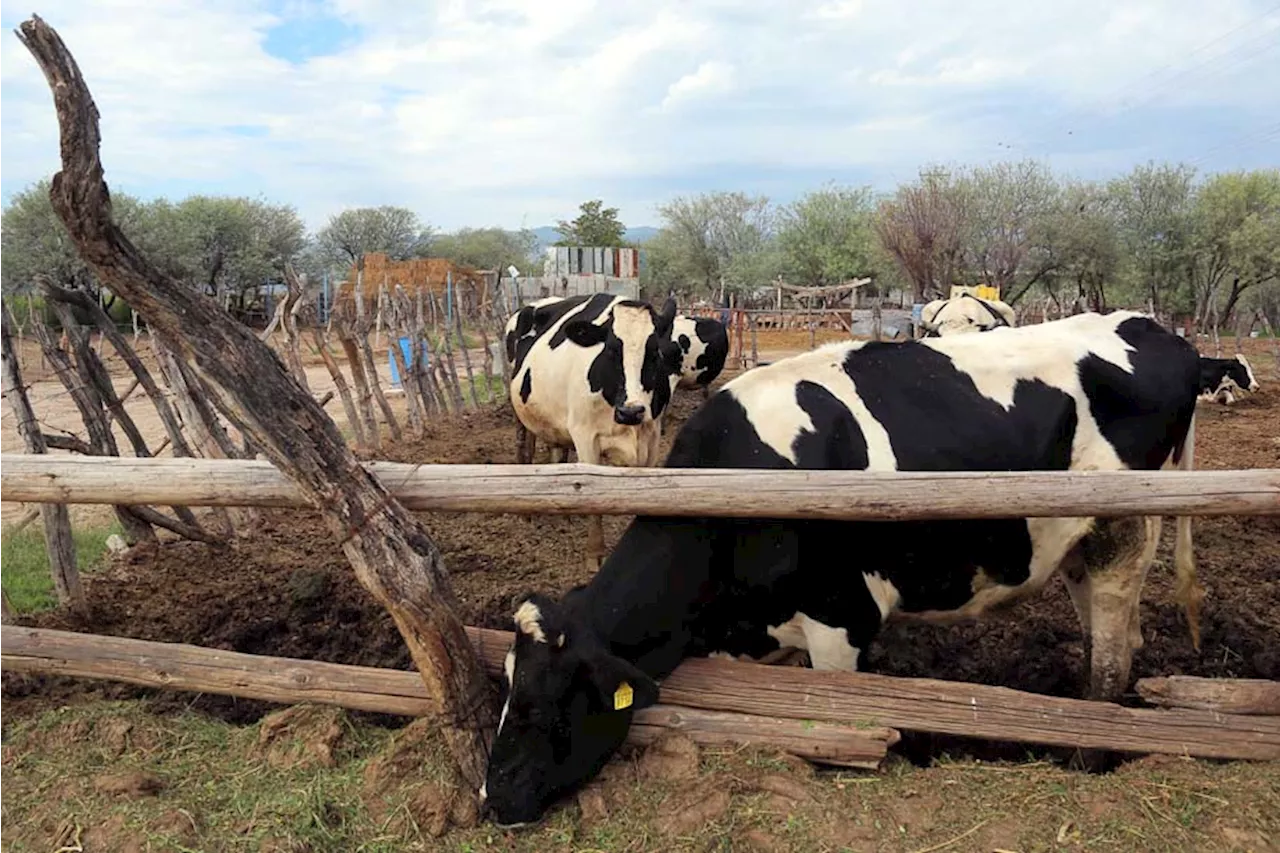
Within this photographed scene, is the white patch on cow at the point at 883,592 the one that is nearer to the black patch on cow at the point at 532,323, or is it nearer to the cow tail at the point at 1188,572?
the cow tail at the point at 1188,572

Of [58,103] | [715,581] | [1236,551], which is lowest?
[1236,551]

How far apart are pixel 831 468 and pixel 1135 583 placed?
1.67 metres

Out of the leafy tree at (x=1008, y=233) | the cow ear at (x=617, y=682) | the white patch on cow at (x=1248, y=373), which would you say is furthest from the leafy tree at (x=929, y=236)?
the cow ear at (x=617, y=682)

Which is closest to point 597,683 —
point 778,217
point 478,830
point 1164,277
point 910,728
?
point 478,830

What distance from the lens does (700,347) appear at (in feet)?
46.0

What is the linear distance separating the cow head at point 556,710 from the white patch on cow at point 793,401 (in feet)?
3.76

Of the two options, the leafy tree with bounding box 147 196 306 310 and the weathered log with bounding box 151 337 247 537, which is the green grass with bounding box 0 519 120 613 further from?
the leafy tree with bounding box 147 196 306 310

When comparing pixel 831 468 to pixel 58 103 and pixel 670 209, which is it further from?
pixel 670 209

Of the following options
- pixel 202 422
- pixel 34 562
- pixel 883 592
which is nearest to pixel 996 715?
pixel 883 592

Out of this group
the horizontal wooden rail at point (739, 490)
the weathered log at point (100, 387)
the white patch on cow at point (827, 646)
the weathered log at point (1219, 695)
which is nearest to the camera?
the horizontal wooden rail at point (739, 490)

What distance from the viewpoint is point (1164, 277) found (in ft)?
116

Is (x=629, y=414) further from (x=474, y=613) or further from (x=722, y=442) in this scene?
(x=722, y=442)

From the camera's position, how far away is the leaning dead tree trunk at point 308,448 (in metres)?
2.61

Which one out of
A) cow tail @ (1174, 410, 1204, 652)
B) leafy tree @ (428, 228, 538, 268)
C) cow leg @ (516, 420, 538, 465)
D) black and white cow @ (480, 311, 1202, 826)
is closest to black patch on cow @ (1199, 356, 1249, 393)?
cow tail @ (1174, 410, 1204, 652)
